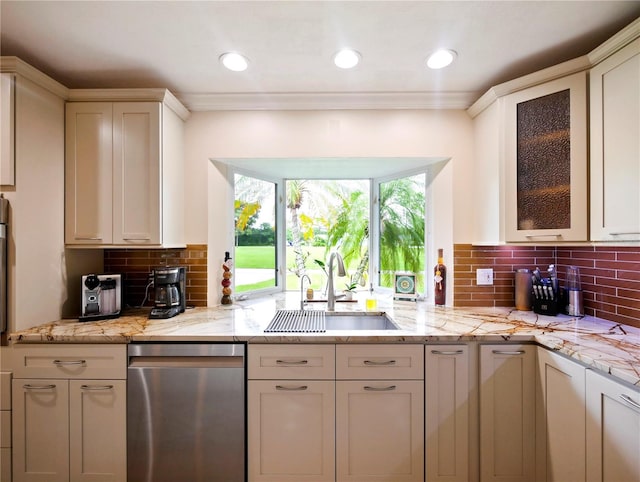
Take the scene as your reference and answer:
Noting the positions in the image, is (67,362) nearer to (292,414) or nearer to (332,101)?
(292,414)

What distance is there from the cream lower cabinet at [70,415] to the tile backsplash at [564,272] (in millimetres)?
2215

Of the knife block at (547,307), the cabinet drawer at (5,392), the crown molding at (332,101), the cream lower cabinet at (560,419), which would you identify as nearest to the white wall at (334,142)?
the crown molding at (332,101)

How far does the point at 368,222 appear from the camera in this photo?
271 centimetres

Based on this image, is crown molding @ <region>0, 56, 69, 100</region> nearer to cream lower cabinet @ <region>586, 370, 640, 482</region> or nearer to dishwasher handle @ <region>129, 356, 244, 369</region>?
dishwasher handle @ <region>129, 356, 244, 369</region>

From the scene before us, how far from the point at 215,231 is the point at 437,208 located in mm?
1718

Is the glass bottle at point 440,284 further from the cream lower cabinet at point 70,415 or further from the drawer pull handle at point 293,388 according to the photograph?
the cream lower cabinet at point 70,415

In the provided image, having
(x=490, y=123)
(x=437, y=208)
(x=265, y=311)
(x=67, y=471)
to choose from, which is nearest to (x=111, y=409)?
(x=67, y=471)

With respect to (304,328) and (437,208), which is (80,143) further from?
(437,208)

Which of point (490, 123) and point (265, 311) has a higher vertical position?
point (490, 123)

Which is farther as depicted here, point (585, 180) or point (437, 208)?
point (437, 208)

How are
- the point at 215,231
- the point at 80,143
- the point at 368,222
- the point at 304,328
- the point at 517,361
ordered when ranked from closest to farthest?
1. the point at 517,361
2. the point at 304,328
3. the point at 80,143
4. the point at 215,231
5. the point at 368,222

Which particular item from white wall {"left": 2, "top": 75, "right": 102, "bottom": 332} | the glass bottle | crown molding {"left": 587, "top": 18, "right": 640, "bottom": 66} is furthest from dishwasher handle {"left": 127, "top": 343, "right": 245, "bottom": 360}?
crown molding {"left": 587, "top": 18, "right": 640, "bottom": 66}

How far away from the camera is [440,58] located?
1.66 meters

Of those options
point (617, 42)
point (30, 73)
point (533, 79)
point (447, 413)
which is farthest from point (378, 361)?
point (30, 73)
